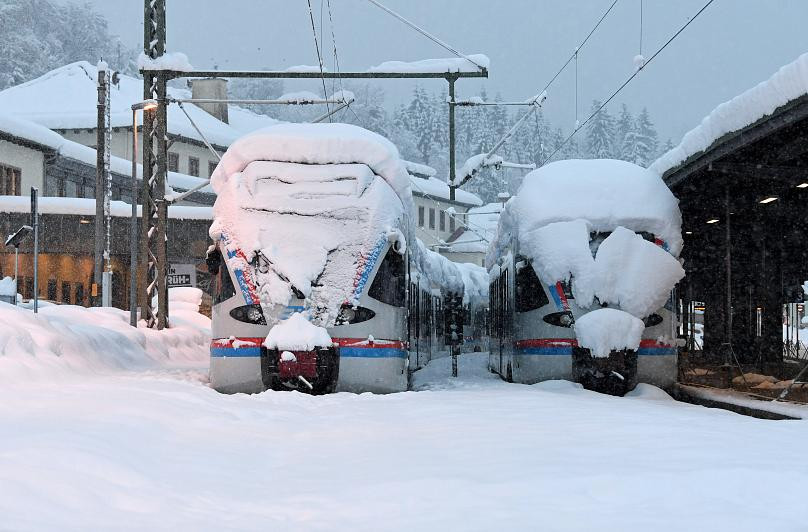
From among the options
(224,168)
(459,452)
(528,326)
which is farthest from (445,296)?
(459,452)

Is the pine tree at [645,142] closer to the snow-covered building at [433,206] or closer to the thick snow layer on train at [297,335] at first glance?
the snow-covered building at [433,206]

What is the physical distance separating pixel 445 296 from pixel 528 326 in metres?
12.7

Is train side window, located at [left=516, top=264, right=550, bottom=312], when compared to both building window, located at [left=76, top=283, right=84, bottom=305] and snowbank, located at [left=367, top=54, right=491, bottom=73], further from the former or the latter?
building window, located at [left=76, top=283, right=84, bottom=305]

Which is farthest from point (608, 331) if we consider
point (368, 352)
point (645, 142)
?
point (645, 142)

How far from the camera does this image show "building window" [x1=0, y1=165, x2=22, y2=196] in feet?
139

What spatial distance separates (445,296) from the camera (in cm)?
2841

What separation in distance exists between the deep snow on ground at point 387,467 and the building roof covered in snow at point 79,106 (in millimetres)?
49436

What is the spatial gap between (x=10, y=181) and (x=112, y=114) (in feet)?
53.7

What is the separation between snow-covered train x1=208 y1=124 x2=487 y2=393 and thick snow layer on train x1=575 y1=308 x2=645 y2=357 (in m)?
2.49

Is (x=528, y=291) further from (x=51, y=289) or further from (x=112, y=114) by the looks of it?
(x=112, y=114)

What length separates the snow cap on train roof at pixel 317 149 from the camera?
543 inches

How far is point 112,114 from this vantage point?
2304 inches

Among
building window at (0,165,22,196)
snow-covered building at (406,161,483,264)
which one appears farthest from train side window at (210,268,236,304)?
snow-covered building at (406,161,483,264)

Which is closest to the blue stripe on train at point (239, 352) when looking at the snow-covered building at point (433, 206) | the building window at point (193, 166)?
the building window at point (193, 166)
